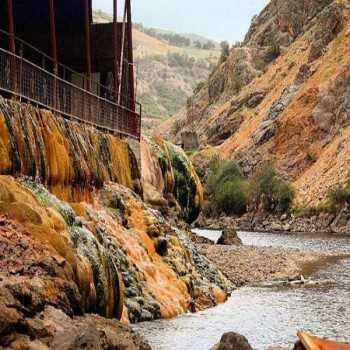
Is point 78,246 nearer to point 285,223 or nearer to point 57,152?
point 57,152

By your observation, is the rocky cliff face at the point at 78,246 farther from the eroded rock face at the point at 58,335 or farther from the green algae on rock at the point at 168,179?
the green algae on rock at the point at 168,179

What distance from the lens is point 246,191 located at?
313 feet

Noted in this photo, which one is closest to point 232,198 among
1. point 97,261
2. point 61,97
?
point 61,97

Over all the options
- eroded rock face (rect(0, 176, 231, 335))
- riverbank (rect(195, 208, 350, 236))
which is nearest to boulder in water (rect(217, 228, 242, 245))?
riverbank (rect(195, 208, 350, 236))

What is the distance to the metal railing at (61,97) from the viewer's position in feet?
68.7

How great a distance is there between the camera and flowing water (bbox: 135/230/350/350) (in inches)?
747

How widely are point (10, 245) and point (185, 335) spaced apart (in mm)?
6938

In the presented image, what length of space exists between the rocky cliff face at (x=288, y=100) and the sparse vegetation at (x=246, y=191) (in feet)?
7.16

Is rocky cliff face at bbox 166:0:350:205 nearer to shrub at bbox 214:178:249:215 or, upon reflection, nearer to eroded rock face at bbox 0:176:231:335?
shrub at bbox 214:178:249:215

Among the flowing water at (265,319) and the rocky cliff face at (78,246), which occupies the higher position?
the rocky cliff face at (78,246)

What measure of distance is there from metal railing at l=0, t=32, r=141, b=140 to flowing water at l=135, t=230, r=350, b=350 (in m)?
7.41

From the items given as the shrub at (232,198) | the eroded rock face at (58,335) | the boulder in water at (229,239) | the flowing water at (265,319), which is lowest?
the shrub at (232,198)

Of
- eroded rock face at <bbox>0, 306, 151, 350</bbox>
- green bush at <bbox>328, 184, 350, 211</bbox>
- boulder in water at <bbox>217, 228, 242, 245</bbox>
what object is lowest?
green bush at <bbox>328, 184, 350, 211</bbox>

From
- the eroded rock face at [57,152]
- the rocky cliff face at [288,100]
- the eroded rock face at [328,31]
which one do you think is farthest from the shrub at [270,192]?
the eroded rock face at [57,152]
